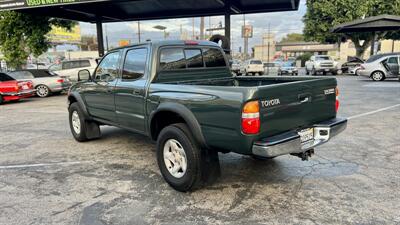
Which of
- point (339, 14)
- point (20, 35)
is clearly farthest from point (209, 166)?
point (339, 14)

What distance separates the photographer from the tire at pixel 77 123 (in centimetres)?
678

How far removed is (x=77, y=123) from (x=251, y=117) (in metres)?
4.85

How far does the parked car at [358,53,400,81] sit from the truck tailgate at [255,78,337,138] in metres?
A: 16.9

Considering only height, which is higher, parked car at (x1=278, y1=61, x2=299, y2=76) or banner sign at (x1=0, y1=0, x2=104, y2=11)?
banner sign at (x1=0, y1=0, x2=104, y2=11)

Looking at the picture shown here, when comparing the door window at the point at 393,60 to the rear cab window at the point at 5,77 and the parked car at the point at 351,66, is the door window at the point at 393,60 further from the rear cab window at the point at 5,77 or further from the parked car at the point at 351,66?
the rear cab window at the point at 5,77

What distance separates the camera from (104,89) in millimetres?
5809

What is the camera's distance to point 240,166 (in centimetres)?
524

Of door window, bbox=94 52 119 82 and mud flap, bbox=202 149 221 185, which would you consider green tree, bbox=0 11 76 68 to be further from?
mud flap, bbox=202 149 221 185

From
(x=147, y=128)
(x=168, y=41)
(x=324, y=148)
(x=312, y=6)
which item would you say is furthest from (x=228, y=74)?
(x=312, y=6)

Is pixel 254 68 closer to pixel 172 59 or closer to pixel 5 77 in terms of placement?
pixel 5 77

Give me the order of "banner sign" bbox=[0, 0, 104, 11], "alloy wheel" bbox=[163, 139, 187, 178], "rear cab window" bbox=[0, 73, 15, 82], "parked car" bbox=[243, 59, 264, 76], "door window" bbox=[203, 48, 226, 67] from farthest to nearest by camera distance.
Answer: "parked car" bbox=[243, 59, 264, 76] → "banner sign" bbox=[0, 0, 104, 11] → "rear cab window" bbox=[0, 73, 15, 82] → "door window" bbox=[203, 48, 226, 67] → "alloy wheel" bbox=[163, 139, 187, 178]

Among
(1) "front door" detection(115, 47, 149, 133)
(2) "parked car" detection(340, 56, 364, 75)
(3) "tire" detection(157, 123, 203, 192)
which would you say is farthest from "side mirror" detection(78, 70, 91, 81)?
(2) "parked car" detection(340, 56, 364, 75)

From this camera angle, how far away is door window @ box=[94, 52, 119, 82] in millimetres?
5660

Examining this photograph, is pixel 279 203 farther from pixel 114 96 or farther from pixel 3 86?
pixel 3 86
